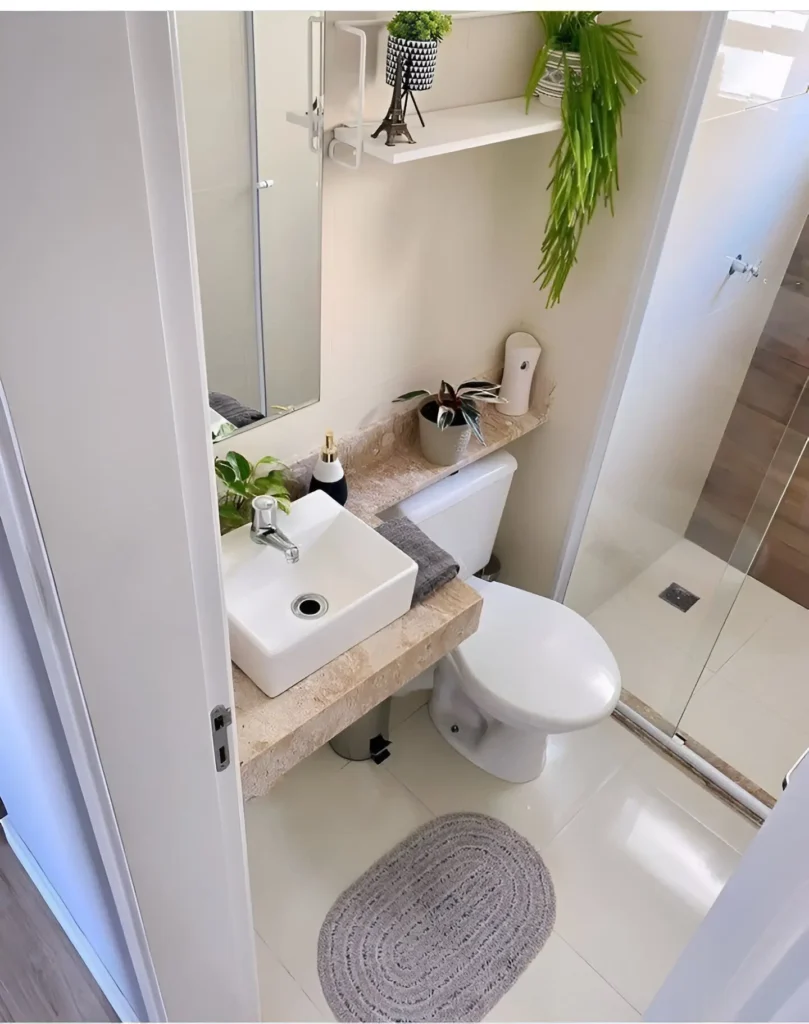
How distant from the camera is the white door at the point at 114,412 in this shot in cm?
50

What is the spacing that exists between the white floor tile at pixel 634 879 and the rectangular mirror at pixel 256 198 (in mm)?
1340

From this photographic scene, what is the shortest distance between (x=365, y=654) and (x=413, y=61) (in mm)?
1020

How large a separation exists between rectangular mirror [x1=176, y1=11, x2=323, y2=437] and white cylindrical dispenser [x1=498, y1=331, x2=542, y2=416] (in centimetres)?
58

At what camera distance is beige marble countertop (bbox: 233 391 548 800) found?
1417mm

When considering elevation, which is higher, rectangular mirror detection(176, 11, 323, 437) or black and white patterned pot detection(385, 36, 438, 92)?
black and white patterned pot detection(385, 36, 438, 92)

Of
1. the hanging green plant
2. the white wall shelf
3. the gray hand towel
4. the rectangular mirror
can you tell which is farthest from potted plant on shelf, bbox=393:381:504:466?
the white wall shelf

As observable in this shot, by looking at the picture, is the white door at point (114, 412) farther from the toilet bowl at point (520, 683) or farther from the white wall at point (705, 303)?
the white wall at point (705, 303)

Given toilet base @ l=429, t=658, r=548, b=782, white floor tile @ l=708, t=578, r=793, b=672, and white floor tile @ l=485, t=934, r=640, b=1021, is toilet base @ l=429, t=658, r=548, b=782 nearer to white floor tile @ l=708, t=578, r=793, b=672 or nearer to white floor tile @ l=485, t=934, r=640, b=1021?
white floor tile @ l=485, t=934, r=640, b=1021

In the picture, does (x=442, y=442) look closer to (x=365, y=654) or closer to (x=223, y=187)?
(x=365, y=654)

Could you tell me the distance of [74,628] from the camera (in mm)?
767

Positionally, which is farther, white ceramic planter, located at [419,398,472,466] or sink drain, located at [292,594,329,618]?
white ceramic planter, located at [419,398,472,466]

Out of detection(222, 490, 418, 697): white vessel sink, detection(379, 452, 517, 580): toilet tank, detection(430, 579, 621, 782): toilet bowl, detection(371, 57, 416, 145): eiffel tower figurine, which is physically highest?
detection(371, 57, 416, 145): eiffel tower figurine

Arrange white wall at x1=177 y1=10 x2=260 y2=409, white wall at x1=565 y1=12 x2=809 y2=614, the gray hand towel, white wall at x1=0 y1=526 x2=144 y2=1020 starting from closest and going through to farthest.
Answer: white wall at x1=0 y1=526 x2=144 y2=1020, white wall at x1=177 y1=10 x2=260 y2=409, the gray hand towel, white wall at x1=565 y1=12 x2=809 y2=614

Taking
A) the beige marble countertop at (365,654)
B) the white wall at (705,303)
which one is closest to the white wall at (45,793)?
the beige marble countertop at (365,654)
